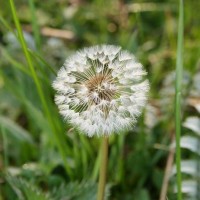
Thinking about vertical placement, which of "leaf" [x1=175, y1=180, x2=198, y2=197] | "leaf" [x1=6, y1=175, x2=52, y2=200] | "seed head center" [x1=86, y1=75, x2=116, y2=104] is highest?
"seed head center" [x1=86, y1=75, x2=116, y2=104]

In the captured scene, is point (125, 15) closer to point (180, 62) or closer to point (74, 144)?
point (74, 144)

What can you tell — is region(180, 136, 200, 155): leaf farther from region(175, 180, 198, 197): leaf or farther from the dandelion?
the dandelion

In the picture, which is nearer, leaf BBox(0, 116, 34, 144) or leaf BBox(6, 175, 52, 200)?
leaf BBox(6, 175, 52, 200)

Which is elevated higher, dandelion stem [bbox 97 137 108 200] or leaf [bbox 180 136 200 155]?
leaf [bbox 180 136 200 155]

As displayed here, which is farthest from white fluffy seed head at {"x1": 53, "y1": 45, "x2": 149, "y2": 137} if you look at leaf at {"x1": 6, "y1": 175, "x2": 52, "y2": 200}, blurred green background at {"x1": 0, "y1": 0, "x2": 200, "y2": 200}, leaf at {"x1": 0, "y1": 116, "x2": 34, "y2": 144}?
leaf at {"x1": 0, "y1": 116, "x2": 34, "y2": 144}

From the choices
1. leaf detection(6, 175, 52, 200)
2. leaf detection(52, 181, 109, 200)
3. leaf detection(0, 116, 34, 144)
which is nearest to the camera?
leaf detection(6, 175, 52, 200)

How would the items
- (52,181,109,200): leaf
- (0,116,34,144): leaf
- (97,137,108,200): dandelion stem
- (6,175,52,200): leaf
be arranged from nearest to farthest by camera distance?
(97,137,108,200): dandelion stem, (6,175,52,200): leaf, (52,181,109,200): leaf, (0,116,34,144): leaf

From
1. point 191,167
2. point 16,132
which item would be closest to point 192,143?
point 191,167
